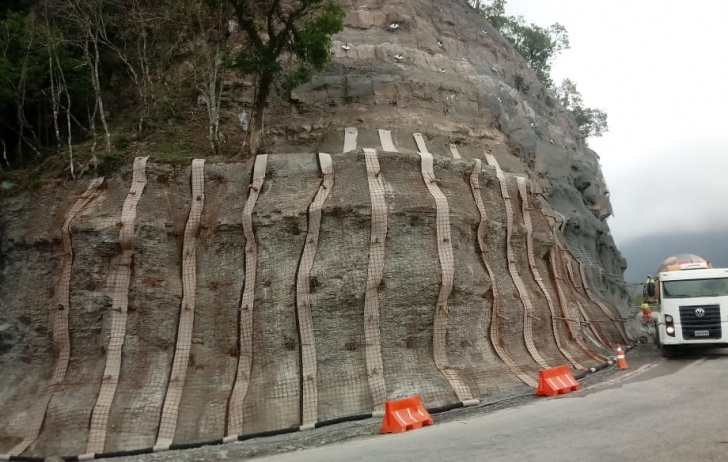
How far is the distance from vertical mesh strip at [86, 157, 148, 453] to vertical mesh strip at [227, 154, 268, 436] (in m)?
2.50

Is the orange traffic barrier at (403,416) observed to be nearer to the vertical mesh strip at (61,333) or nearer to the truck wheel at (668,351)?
the vertical mesh strip at (61,333)

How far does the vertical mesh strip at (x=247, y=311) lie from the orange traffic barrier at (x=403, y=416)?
323cm

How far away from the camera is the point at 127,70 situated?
19.7 m

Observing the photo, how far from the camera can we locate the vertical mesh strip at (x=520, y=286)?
14875 mm

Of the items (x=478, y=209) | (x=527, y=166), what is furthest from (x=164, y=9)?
(x=527, y=166)

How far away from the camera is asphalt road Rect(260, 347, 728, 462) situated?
6980mm

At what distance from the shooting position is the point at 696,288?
55.3 ft

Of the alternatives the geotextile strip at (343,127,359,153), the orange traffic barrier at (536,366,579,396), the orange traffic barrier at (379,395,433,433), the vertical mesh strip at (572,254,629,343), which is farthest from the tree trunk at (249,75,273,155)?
the vertical mesh strip at (572,254,629,343)

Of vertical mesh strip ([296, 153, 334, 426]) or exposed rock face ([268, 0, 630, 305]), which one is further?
Result: exposed rock face ([268, 0, 630, 305])

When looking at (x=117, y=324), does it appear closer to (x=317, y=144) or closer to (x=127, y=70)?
(x=317, y=144)

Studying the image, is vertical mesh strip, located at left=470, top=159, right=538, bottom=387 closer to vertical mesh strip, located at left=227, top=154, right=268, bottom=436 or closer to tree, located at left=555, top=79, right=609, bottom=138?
vertical mesh strip, located at left=227, top=154, right=268, bottom=436

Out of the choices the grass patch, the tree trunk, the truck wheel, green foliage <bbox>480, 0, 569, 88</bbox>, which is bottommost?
the truck wheel

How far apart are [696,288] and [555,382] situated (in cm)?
721

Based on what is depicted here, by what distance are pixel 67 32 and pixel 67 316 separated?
389 inches
